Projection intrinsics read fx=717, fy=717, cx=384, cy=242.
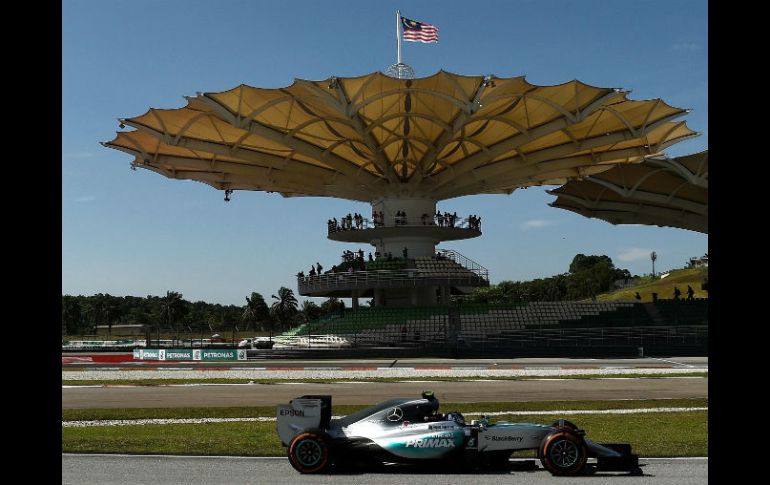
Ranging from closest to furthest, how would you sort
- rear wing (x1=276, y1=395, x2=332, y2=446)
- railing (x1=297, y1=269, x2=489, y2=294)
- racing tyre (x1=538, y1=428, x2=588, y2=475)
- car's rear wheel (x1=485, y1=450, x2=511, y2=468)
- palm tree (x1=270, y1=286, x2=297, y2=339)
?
racing tyre (x1=538, y1=428, x2=588, y2=475)
car's rear wheel (x1=485, y1=450, x2=511, y2=468)
rear wing (x1=276, y1=395, x2=332, y2=446)
railing (x1=297, y1=269, x2=489, y2=294)
palm tree (x1=270, y1=286, x2=297, y2=339)

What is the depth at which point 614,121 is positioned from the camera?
60.7 m

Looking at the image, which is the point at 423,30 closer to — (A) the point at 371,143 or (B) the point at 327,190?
(A) the point at 371,143

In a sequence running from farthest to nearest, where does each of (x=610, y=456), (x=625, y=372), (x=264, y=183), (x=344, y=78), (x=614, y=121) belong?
(x=264, y=183) < (x=614, y=121) < (x=344, y=78) < (x=625, y=372) < (x=610, y=456)

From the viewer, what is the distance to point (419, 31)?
56344 mm

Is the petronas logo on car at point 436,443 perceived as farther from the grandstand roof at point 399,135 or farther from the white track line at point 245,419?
the grandstand roof at point 399,135

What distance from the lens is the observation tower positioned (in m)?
52.7

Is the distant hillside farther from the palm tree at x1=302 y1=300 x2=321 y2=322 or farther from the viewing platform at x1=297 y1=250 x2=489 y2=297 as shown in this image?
the viewing platform at x1=297 y1=250 x2=489 y2=297

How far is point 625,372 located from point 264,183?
1860 inches

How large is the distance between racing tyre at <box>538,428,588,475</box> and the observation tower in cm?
4018

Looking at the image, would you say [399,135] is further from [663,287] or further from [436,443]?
[663,287]

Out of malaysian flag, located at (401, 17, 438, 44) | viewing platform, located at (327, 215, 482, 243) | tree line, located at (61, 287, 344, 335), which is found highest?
malaysian flag, located at (401, 17, 438, 44)

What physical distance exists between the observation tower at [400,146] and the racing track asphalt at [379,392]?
25.1 m

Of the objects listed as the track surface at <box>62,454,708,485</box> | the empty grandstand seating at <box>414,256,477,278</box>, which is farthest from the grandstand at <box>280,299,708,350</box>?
the track surface at <box>62,454,708,485</box>
